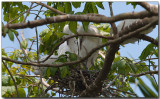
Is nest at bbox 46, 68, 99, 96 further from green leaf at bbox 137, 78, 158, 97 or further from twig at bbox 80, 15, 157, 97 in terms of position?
green leaf at bbox 137, 78, 158, 97

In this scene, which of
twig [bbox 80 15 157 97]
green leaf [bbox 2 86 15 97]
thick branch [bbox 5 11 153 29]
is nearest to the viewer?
thick branch [bbox 5 11 153 29]

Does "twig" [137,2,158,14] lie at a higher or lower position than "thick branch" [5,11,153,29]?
higher

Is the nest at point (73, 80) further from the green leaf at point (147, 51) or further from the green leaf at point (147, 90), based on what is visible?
the green leaf at point (147, 90)

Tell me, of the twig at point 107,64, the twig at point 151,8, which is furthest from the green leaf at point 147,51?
the twig at point 151,8

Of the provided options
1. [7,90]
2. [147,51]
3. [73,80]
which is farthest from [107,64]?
[7,90]

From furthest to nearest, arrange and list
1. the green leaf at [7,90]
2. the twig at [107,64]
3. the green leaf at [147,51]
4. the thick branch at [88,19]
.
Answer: the green leaf at [7,90] < the green leaf at [147,51] < the twig at [107,64] < the thick branch at [88,19]

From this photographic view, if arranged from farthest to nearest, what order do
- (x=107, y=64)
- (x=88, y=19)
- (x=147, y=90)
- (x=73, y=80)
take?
(x=73, y=80) < (x=107, y=64) < (x=147, y=90) < (x=88, y=19)

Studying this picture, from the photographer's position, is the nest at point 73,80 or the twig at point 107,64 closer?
the twig at point 107,64

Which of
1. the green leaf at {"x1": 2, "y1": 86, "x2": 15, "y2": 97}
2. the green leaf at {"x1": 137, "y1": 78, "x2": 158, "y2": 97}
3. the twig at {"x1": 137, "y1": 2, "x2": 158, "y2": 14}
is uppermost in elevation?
the twig at {"x1": 137, "y1": 2, "x2": 158, "y2": 14}

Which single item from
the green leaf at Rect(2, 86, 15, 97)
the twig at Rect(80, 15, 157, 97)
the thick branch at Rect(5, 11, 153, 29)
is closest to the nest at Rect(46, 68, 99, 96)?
the twig at Rect(80, 15, 157, 97)

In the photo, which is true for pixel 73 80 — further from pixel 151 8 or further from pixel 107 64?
pixel 151 8

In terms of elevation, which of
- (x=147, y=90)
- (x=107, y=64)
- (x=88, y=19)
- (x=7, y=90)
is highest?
(x=88, y=19)

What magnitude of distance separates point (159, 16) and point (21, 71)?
2278mm

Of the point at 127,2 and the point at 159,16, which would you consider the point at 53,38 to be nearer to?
the point at 127,2
